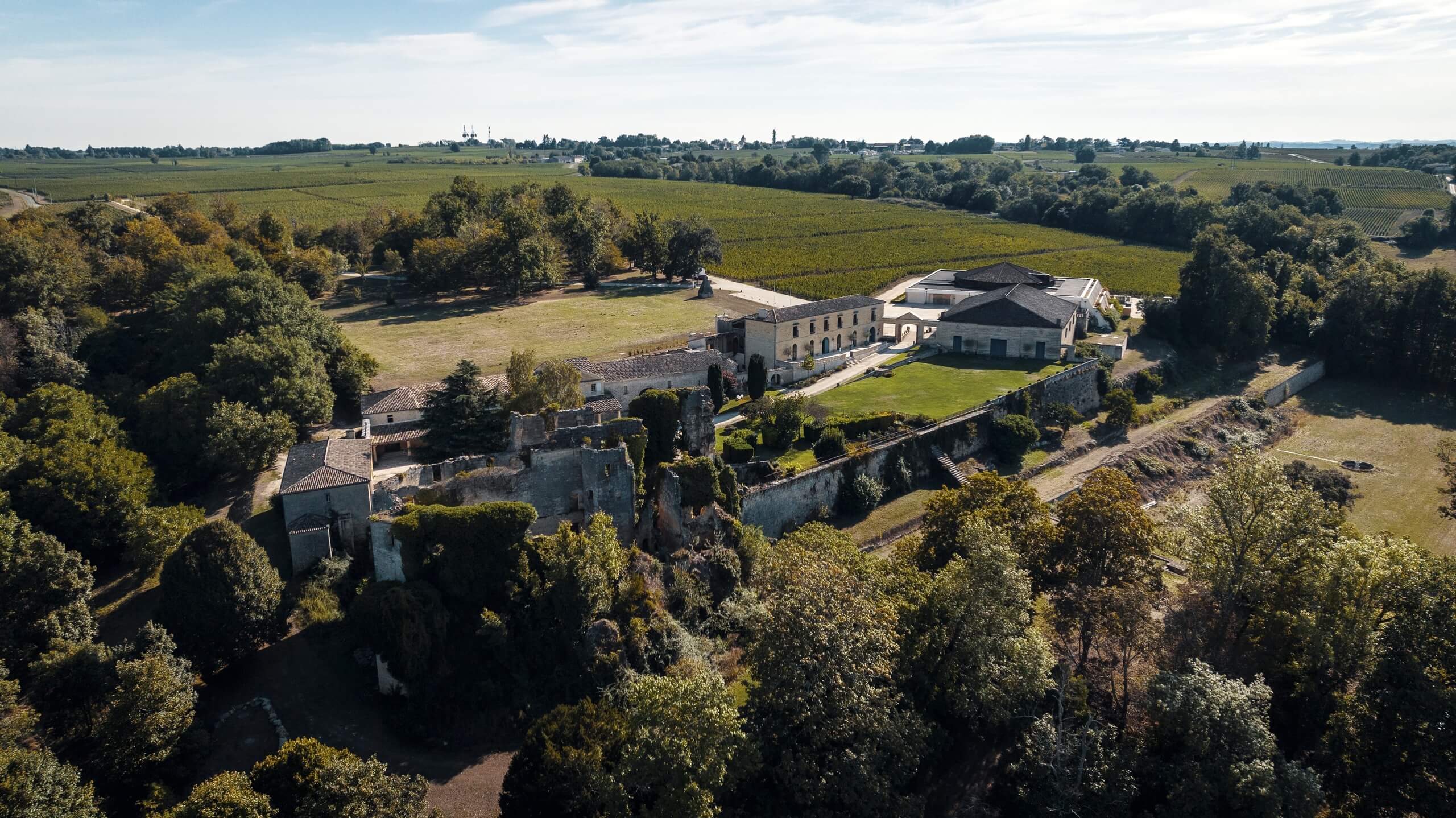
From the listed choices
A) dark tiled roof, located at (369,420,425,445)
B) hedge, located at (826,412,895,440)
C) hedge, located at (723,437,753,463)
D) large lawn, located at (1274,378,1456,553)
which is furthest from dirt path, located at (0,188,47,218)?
large lawn, located at (1274,378,1456,553)

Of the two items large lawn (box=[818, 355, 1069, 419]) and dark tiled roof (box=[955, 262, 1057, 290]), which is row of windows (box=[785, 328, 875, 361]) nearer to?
large lawn (box=[818, 355, 1069, 419])

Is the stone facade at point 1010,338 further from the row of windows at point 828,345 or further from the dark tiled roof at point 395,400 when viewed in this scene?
the dark tiled roof at point 395,400

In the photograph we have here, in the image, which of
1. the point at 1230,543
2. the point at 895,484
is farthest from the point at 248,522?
the point at 1230,543

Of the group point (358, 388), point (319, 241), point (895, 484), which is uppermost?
point (319, 241)

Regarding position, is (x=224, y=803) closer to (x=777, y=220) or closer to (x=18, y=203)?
(x=777, y=220)

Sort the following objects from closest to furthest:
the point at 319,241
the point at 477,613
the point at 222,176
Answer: the point at 477,613 → the point at 319,241 → the point at 222,176

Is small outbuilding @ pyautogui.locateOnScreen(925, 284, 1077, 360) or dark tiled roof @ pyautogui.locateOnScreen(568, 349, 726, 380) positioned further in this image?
small outbuilding @ pyautogui.locateOnScreen(925, 284, 1077, 360)

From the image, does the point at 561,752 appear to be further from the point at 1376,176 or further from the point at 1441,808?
the point at 1376,176
